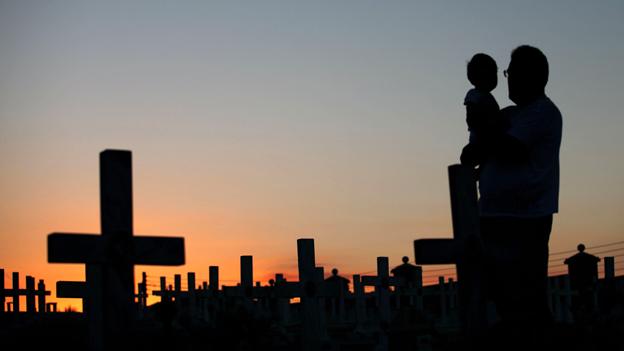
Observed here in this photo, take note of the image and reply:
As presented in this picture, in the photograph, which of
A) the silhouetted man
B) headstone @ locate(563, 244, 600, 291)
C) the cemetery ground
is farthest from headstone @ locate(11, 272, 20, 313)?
the silhouetted man

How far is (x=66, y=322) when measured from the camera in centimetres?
1406

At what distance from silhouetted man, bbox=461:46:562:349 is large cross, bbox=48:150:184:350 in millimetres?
2415

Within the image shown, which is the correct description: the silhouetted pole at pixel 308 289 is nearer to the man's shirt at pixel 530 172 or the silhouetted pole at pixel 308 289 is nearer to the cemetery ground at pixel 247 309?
the cemetery ground at pixel 247 309

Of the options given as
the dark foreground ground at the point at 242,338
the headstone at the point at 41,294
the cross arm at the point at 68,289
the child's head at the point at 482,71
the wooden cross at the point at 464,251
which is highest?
the child's head at the point at 482,71

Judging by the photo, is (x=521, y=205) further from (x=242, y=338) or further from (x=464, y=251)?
(x=242, y=338)

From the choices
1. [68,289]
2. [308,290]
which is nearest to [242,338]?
[308,290]

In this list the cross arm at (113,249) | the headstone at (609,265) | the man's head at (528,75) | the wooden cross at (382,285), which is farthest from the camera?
the wooden cross at (382,285)

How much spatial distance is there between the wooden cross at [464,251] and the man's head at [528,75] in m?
0.73

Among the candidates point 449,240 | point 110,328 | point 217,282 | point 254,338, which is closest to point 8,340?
point 254,338

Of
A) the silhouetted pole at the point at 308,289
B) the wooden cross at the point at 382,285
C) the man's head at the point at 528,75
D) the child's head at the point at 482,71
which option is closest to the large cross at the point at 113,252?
the child's head at the point at 482,71

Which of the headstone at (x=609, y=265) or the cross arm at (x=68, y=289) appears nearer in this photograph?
the cross arm at (x=68, y=289)

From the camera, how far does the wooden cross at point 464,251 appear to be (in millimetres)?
8648

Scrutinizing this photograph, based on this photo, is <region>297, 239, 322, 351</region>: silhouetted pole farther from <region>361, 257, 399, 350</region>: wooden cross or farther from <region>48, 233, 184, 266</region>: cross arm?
<region>48, 233, 184, 266</region>: cross arm

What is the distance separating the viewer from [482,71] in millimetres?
8234
